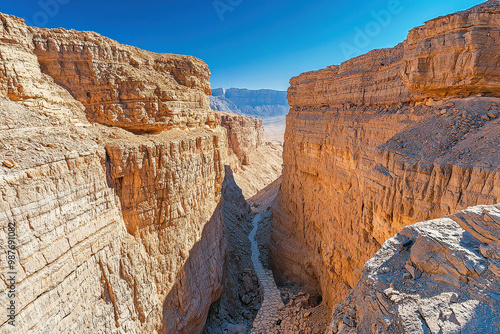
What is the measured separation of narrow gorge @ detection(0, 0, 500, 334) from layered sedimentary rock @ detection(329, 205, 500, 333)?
0.02 metres

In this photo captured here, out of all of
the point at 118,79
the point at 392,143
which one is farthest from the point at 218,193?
the point at 392,143

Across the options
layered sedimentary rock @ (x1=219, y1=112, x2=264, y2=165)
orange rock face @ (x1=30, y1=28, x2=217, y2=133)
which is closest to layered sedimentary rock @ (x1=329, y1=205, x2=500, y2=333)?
orange rock face @ (x1=30, y1=28, x2=217, y2=133)

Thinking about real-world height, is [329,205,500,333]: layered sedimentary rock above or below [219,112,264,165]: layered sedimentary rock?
above

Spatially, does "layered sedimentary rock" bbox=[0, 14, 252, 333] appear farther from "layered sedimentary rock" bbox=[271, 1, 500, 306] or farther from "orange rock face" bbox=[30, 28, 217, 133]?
"layered sedimentary rock" bbox=[271, 1, 500, 306]

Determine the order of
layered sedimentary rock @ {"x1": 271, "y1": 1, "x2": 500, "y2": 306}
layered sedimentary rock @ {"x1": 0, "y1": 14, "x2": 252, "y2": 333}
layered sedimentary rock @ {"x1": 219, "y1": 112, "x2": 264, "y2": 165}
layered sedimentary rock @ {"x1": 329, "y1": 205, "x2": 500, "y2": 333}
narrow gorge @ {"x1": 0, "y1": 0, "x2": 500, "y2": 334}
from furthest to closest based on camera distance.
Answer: layered sedimentary rock @ {"x1": 219, "y1": 112, "x2": 264, "y2": 165} → layered sedimentary rock @ {"x1": 0, "y1": 14, "x2": 252, "y2": 333} → layered sedimentary rock @ {"x1": 271, "y1": 1, "x2": 500, "y2": 306} → narrow gorge @ {"x1": 0, "y1": 0, "x2": 500, "y2": 334} → layered sedimentary rock @ {"x1": 329, "y1": 205, "x2": 500, "y2": 333}

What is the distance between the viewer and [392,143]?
7.73 metres

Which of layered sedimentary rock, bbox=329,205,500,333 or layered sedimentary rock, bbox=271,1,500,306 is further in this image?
layered sedimentary rock, bbox=271,1,500,306

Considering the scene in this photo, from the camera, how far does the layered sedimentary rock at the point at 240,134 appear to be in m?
44.0

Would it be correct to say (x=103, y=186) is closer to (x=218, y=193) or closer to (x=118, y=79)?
(x=118, y=79)

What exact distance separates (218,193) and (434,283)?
1450cm

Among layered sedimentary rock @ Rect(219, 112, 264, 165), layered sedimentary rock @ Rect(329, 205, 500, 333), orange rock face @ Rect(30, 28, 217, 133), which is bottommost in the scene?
layered sedimentary rock @ Rect(219, 112, 264, 165)

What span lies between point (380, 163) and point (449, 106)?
8.46ft

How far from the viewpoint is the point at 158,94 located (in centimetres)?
1270

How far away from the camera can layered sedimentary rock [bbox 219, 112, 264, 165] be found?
44.0 metres
